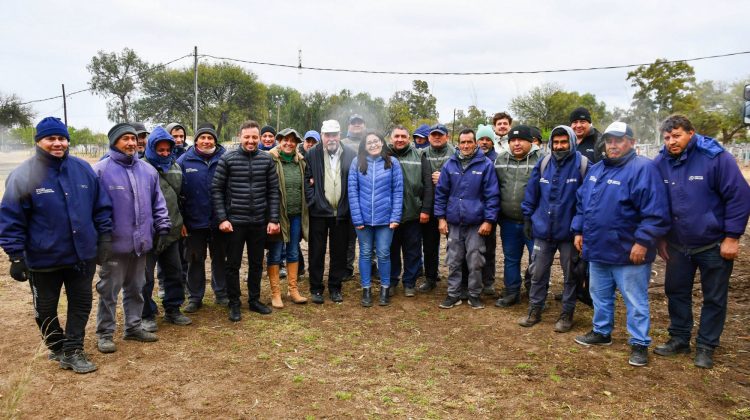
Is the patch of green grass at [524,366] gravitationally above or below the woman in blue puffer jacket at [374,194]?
below

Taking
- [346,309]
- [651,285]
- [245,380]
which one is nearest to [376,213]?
[346,309]

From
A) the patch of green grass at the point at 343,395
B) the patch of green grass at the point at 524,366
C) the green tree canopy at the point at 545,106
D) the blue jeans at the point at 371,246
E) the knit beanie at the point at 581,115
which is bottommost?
the patch of green grass at the point at 524,366

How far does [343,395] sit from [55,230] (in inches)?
97.9

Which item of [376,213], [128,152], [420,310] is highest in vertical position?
[128,152]

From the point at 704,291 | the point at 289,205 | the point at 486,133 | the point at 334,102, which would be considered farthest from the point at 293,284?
the point at 334,102

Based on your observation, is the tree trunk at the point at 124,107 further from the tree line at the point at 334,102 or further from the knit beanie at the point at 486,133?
the knit beanie at the point at 486,133

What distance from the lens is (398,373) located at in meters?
4.11

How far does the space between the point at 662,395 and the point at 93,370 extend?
172 inches

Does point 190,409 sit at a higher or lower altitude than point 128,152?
lower

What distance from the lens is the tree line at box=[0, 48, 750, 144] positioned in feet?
127

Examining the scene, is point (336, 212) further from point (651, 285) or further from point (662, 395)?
point (651, 285)

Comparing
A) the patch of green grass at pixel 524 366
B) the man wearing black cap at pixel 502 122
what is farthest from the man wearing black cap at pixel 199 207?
the man wearing black cap at pixel 502 122

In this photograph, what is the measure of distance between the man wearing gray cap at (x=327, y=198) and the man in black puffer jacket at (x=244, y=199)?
55 centimetres

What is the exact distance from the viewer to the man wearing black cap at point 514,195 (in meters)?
5.66
